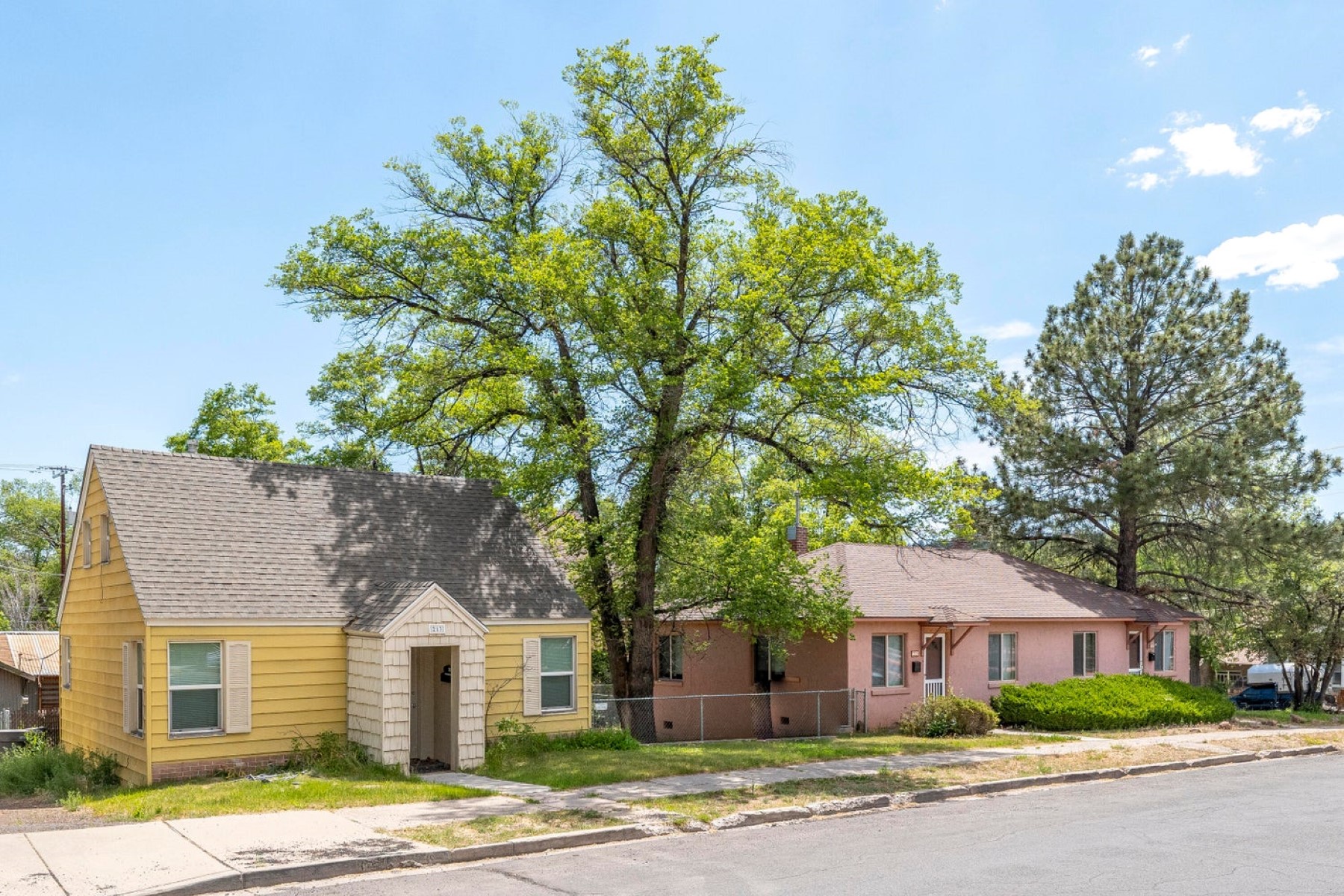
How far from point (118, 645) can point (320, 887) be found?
10300 millimetres

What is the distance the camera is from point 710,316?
22.9m

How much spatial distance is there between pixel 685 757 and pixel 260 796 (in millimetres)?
7161

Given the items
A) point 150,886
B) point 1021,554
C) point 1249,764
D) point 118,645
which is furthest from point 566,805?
point 1021,554

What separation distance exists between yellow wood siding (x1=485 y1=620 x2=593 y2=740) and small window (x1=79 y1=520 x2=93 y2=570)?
7.47m

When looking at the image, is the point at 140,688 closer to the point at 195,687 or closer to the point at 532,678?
the point at 195,687

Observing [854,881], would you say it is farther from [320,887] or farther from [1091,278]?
[1091,278]

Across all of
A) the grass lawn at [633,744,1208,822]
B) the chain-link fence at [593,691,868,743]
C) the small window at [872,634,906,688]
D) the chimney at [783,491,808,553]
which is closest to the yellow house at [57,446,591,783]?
the chain-link fence at [593,691,868,743]

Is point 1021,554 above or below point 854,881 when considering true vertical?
above

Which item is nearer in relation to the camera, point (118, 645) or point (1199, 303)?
point (118, 645)

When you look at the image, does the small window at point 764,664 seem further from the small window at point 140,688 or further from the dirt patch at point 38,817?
the dirt patch at point 38,817

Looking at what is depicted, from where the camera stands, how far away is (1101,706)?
26.5 meters

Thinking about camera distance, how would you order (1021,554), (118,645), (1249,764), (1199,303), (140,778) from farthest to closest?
(1021,554) < (1199,303) < (1249,764) < (118,645) < (140,778)

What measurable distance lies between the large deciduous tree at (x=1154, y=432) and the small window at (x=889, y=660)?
32.7 feet

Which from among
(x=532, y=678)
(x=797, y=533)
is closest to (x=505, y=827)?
(x=532, y=678)
